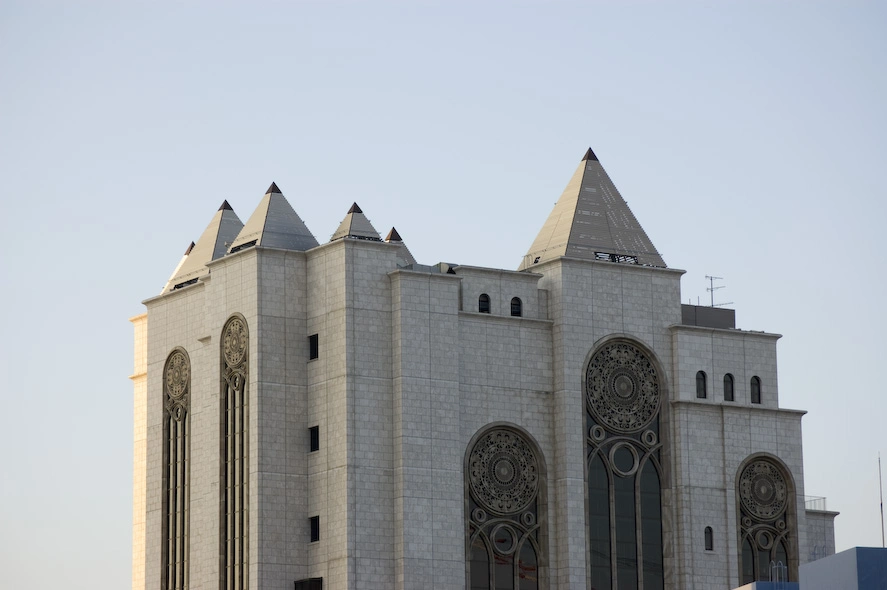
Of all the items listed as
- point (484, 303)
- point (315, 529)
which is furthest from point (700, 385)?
point (315, 529)

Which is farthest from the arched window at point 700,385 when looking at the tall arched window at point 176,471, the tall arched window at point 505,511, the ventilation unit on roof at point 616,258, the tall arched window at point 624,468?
the tall arched window at point 176,471

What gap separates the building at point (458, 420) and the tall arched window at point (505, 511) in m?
0.09

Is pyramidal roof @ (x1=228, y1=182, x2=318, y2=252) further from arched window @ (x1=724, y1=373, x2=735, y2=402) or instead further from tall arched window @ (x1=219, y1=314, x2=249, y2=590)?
arched window @ (x1=724, y1=373, x2=735, y2=402)

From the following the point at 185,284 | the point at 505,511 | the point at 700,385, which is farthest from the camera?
the point at 185,284

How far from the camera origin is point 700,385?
301 ft

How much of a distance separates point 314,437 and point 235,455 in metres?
3.28

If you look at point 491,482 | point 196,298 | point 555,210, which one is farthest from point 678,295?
point 196,298

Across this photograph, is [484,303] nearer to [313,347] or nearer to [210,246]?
[313,347]

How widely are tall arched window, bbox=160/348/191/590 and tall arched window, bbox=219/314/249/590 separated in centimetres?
370

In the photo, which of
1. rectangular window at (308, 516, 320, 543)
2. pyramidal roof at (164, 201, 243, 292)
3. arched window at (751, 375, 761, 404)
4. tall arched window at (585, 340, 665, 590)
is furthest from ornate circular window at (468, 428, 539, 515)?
pyramidal roof at (164, 201, 243, 292)

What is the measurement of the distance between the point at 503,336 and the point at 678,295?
Result: 8615mm

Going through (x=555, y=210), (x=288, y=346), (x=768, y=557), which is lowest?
(x=768, y=557)

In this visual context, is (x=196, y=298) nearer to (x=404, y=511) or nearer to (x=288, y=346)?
(x=288, y=346)

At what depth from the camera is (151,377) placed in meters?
93.4
